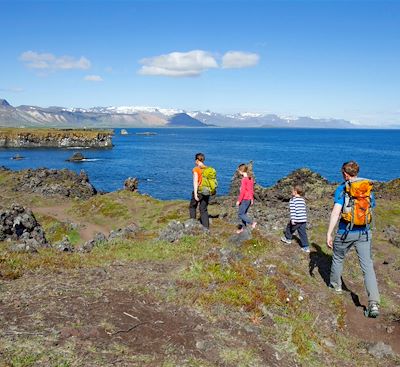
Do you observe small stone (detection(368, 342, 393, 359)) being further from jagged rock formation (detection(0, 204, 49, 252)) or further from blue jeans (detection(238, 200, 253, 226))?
jagged rock formation (detection(0, 204, 49, 252))

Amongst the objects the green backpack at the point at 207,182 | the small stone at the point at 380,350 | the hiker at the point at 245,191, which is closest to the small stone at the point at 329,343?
the small stone at the point at 380,350

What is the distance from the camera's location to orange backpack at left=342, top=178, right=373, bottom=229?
1141 centimetres

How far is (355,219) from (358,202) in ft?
1.61

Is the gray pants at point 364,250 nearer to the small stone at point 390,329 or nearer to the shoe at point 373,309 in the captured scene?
the shoe at point 373,309

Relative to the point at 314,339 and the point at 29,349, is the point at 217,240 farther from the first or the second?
the point at 29,349

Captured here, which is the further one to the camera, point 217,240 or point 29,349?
point 217,240

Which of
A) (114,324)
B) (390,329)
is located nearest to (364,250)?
(390,329)

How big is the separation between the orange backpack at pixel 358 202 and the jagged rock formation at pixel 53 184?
5320cm

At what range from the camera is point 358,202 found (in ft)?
37.8

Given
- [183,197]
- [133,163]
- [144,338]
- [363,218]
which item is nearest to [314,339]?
[363,218]

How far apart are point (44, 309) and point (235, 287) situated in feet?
16.9

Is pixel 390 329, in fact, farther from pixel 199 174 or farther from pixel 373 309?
pixel 199 174

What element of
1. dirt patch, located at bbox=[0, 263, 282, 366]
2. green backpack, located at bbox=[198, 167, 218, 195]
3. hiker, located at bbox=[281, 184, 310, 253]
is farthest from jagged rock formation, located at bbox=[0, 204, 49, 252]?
hiker, located at bbox=[281, 184, 310, 253]

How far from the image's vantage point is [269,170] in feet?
379
